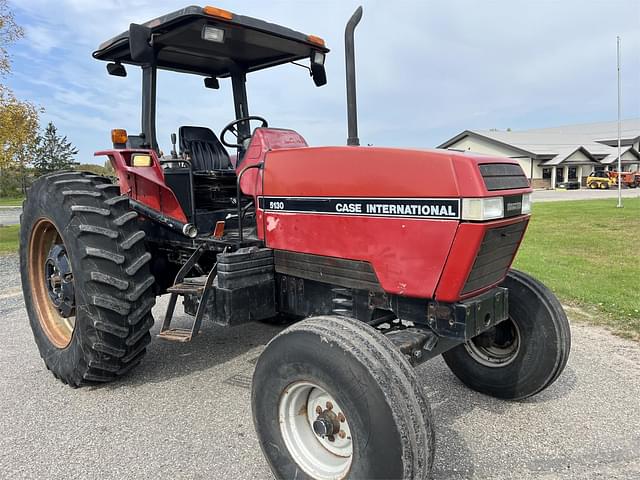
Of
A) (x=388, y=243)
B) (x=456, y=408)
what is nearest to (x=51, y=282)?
(x=388, y=243)

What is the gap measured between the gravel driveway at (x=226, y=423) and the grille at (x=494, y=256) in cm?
96

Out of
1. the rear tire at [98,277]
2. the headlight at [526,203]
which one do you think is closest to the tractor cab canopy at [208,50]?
the rear tire at [98,277]

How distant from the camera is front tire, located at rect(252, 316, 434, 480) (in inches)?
77.1

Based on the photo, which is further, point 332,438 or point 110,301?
point 110,301

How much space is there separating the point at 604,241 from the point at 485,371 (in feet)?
28.5

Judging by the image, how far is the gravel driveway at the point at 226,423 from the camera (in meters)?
2.61

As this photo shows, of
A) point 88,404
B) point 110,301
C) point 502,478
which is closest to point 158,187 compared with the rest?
point 110,301

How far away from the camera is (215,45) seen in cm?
396

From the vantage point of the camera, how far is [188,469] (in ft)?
8.55

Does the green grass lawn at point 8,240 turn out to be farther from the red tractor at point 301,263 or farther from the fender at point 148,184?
the fender at point 148,184

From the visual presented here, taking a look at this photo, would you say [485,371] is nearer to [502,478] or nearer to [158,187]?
[502,478]

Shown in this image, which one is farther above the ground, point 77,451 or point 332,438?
point 332,438

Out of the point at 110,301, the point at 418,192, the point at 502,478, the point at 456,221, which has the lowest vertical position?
the point at 502,478

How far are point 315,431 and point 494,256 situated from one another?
1.28 metres
